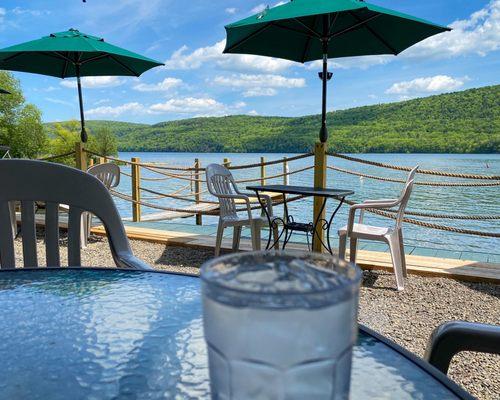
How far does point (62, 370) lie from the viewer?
0.63 metres

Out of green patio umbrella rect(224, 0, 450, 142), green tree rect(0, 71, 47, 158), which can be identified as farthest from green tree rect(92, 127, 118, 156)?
green patio umbrella rect(224, 0, 450, 142)

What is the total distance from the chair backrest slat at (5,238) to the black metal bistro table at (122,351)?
0.54m

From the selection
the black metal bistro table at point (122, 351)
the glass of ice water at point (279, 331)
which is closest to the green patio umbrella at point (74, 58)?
the black metal bistro table at point (122, 351)

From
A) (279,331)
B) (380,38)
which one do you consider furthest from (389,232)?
(279,331)

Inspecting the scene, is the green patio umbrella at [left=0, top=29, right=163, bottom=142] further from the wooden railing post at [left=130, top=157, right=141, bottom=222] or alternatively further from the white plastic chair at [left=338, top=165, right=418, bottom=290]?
the white plastic chair at [left=338, top=165, right=418, bottom=290]

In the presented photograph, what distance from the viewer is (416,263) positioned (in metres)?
3.97

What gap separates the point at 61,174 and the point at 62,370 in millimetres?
1028

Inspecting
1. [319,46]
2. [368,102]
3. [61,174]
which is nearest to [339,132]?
[368,102]

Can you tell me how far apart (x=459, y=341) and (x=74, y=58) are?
628 centimetres

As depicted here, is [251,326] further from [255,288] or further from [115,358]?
[115,358]

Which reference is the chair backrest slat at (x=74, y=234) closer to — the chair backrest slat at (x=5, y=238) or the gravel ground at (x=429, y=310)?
the chair backrest slat at (x=5, y=238)

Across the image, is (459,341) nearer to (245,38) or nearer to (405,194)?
(405,194)

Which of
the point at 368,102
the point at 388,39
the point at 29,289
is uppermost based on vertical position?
the point at 368,102

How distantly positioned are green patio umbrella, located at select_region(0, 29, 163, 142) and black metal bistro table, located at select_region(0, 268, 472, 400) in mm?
4610
